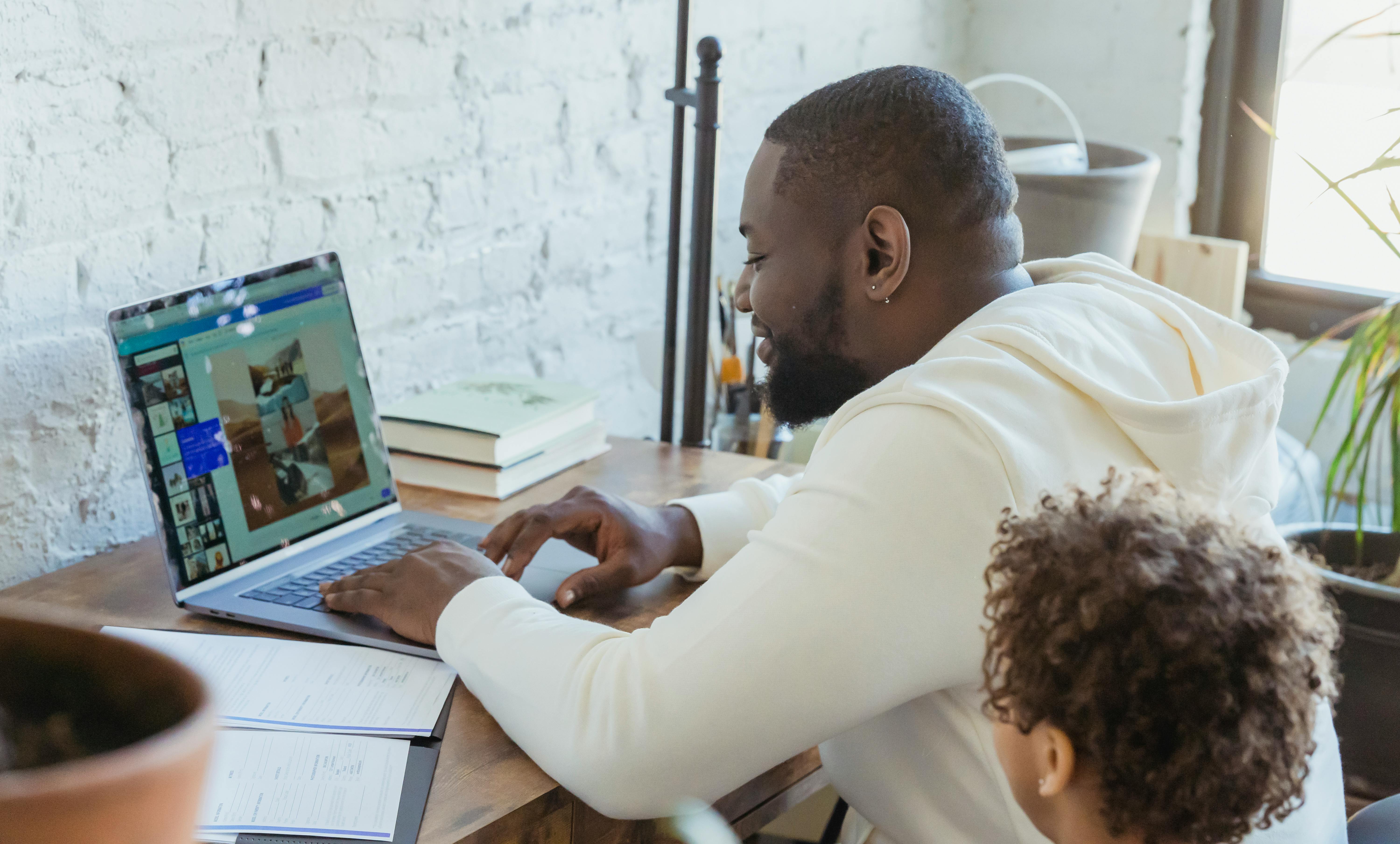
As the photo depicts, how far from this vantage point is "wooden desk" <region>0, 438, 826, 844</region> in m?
0.86

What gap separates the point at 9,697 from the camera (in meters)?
0.35

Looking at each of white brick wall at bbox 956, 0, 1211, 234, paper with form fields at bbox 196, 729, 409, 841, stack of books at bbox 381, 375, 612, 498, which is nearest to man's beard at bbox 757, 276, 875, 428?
stack of books at bbox 381, 375, 612, 498

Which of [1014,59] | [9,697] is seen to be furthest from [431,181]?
[1014,59]

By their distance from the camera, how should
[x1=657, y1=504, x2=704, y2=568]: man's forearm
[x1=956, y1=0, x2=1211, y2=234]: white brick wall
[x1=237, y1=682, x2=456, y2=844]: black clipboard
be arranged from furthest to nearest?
[x1=956, y1=0, x2=1211, y2=234]: white brick wall, [x1=657, y1=504, x2=704, y2=568]: man's forearm, [x1=237, y1=682, x2=456, y2=844]: black clipboard

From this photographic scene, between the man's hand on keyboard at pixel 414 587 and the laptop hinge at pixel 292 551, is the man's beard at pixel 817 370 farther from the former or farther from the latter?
Answer: the laptop hinge at pixel 292 551

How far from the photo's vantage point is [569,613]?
1.14m

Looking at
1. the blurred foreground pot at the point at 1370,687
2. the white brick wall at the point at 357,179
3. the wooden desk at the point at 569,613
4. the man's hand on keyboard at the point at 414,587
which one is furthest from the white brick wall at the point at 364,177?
the blurred foreground pot at the point at 1370,687

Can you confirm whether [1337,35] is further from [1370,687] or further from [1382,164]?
[1370,687]

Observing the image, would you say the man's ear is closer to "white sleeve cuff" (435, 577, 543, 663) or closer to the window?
"white sleeve cuff" (435, 577, 543, 663)

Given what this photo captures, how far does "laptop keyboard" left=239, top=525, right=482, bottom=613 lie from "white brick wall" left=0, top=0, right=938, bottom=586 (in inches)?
10.9

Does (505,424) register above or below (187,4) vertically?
below

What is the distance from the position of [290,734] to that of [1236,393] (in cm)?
74

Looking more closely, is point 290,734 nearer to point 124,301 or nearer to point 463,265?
point 124,301

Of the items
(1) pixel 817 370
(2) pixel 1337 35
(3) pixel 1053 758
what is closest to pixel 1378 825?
(3) pixel 1053 758
